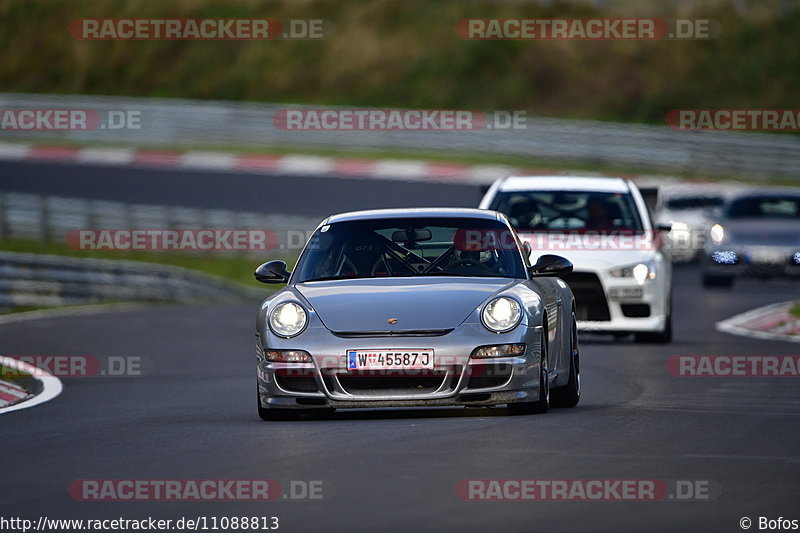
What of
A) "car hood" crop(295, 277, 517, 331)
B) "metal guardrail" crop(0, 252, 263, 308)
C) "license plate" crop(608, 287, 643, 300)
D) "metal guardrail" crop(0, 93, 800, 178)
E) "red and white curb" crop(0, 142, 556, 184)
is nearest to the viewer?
"car hood" crop(295, 277, 517, 331)

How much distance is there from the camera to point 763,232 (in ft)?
84.1

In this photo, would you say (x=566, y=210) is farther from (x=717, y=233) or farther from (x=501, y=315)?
(x=717, y=233)

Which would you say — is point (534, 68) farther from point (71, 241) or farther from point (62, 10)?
point (71, 241)

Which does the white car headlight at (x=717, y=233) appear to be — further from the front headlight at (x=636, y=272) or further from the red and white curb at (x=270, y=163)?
the red and white curb at (x=270, y=163)

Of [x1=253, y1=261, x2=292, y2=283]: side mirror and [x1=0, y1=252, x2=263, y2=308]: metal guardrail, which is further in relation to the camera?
[x1=0, y1=252, x2=263, y2=308]: metal guardrail

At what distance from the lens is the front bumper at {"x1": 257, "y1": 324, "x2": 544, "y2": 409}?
10469 millimetres

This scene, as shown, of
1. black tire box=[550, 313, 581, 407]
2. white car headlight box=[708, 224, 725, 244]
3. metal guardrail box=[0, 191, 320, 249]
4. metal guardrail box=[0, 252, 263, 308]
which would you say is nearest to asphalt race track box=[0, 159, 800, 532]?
black tire box=[550, 313, 581, 407]

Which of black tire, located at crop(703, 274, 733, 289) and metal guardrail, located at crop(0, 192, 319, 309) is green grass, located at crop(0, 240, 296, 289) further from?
black tire, located at crop(703, 274, 733, 289)

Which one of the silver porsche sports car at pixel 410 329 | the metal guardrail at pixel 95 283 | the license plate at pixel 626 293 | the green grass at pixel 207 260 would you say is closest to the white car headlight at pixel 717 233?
the metal guardrail at pixel 95 283

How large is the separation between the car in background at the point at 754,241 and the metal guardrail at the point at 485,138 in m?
12.8

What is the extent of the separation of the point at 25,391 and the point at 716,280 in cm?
1449

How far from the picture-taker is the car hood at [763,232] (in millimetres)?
25484

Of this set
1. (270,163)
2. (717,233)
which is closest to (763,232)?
(717,233)

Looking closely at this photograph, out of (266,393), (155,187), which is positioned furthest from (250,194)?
(266,393)
